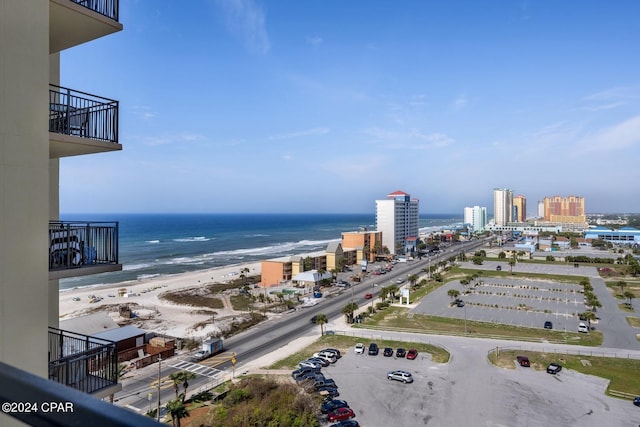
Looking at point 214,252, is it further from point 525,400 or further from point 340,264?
point 525,400

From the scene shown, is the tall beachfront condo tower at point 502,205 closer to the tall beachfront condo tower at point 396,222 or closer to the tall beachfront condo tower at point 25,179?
the tall beachfront condo tower at point 396,222

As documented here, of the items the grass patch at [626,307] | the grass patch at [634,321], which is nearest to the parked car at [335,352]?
the grass patch at [634,321]

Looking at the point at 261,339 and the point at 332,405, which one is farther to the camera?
the point at 261,339

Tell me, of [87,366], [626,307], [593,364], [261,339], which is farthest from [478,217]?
[87,366]

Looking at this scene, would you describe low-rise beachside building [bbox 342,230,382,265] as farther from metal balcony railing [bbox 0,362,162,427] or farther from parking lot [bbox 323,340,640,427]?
metal balcony railing [bbox 0,362,162,427]

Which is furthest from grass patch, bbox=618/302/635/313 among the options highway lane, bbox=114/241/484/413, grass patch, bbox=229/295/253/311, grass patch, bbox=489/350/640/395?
grass patch, bbox=229/295/253/311

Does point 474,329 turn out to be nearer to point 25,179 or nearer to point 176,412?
point 176,412
